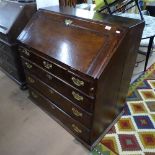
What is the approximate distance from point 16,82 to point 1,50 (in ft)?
1.51

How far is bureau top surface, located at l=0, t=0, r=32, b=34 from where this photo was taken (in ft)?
6.26

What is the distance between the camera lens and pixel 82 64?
3.82ft

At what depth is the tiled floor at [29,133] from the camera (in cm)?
152

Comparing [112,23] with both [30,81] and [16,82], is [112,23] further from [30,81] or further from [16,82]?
[16,82]

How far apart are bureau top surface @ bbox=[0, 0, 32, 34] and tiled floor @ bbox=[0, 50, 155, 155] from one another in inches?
33.6

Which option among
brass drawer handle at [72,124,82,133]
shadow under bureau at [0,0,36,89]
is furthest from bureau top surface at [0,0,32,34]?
brass drawer handle at [72,124,82,133]

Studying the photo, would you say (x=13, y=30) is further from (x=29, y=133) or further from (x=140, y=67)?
(x=140, y=67)

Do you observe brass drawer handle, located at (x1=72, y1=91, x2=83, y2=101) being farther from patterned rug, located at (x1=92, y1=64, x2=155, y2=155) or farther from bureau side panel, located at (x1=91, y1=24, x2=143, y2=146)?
patterned rug, located at (x1=92, y1=64, x2=155, y2=155)

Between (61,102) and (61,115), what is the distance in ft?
0.59

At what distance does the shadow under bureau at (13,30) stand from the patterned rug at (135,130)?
51.0 inches

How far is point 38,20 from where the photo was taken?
5.35ft

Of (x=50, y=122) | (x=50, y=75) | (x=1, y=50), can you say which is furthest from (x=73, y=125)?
(x=1, y=50)

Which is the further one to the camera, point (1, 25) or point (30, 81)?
point (1, 25)

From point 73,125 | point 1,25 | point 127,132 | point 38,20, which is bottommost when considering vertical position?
point 127,132
